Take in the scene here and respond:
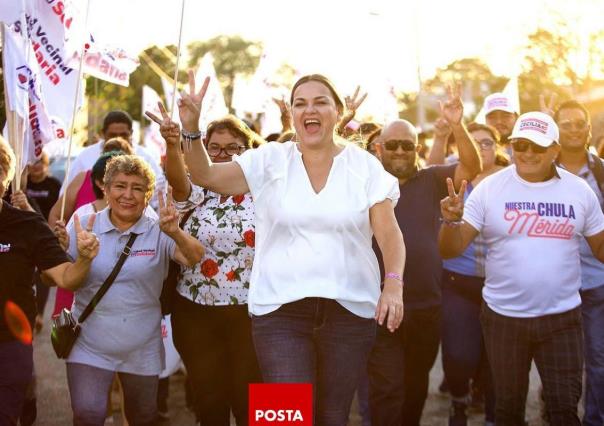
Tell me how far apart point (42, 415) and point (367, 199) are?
4142 millimetres

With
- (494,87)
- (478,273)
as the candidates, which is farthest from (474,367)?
(494,87)

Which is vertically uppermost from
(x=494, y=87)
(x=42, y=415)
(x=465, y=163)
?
(x=494, y=87)

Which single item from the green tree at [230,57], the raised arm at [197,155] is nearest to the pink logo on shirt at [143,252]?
the raised arm at [197,155]

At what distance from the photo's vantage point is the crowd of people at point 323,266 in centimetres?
443

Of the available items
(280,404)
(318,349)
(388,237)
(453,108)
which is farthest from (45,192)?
(280,404)

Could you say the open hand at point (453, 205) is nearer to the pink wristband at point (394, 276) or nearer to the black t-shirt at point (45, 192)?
the pink wristband at point (394, 276)

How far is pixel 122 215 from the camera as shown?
18.6ft

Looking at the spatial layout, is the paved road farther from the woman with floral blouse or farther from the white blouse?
the white blouse

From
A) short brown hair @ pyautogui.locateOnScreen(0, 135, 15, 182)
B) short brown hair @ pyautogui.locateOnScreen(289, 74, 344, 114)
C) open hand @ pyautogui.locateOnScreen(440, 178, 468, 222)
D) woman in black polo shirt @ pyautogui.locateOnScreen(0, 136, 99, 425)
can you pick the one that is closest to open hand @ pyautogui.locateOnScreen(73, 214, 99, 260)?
woman in black polo shirt @ pyautogui.locateOnScreen(0, 136, 99, 425)

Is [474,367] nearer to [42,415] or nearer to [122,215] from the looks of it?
[122,215]

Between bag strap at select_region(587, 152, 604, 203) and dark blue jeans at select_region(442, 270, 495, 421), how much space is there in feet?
3.58

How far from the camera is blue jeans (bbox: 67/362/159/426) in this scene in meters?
5.33

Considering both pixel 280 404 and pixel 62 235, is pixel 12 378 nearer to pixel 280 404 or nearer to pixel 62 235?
pixel 62 235

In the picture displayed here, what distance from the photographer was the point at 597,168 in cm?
689
